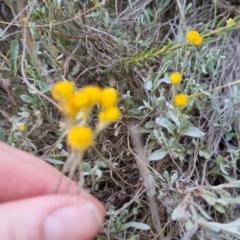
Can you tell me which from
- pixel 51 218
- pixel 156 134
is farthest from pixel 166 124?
pixel 51 218

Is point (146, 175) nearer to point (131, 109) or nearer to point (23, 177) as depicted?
point (131, 109)

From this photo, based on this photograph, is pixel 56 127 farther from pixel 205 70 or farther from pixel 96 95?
pixel 96 95

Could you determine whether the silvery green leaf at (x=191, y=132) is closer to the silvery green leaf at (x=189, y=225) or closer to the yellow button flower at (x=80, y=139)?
the silvery green leaf at (x=189, y=225)

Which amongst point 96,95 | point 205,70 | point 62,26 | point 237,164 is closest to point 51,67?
point 62,26

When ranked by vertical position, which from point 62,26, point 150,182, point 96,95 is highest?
point 96,95

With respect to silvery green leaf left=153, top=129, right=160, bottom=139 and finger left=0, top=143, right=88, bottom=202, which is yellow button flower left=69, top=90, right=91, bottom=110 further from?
silvery green leaf left=153, top=129, right=160, bottom=139

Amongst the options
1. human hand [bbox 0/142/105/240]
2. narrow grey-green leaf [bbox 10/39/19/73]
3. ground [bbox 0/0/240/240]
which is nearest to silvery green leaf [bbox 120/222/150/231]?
ground [bbox 0/0/240/240]

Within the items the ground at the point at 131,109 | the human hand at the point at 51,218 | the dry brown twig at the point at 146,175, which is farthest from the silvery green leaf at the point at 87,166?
the human hand at the point at 51,218
